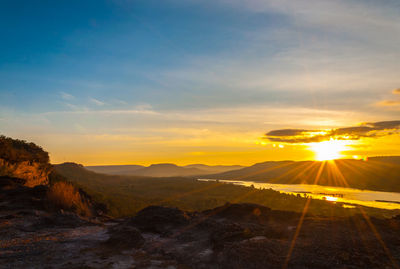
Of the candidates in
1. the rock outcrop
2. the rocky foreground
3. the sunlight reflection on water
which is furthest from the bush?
the sunlight reflection on water

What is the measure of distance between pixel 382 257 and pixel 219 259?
11.0ft

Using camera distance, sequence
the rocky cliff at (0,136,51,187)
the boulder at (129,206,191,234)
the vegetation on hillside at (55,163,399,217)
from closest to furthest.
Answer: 1. the boulder at (129,206,191,234)
2. the rocky cliff at (0,136,51,187)
3. the vegetation on hillside at (55,163,399,217)

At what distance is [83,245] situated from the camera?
7.23m

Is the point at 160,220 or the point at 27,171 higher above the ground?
the point at 27,171

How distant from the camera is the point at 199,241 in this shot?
7621 millimetres

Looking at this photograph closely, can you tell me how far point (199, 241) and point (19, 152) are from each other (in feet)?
57.2

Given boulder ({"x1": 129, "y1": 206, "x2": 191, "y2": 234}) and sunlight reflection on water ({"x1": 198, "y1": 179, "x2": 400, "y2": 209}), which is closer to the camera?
boulder ({"x1": 129, "y1": 206, "x2": 191, "y2": 234})

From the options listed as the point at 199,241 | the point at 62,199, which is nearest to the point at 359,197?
the point at 199,241

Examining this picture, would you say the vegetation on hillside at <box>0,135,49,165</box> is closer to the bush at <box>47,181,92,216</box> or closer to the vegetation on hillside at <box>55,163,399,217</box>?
the vegetation on hillside at <box>55,163,399,217</box>

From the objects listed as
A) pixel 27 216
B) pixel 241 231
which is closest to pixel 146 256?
pixel 241 231

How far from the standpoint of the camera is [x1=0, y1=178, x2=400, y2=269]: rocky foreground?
5.58 m

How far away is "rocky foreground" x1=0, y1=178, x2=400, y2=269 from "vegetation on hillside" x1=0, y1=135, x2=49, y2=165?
8.34 meters

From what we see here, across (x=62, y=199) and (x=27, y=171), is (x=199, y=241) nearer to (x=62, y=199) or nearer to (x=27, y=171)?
(x=62, y=199)

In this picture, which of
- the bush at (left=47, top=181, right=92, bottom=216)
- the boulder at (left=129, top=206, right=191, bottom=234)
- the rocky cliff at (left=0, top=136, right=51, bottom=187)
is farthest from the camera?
the rocky cliff at (left=0, top=136, right=51, bottom=187)
